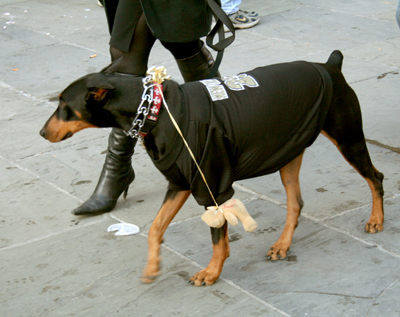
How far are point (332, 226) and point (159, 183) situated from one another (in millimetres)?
1493

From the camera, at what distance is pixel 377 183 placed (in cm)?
380

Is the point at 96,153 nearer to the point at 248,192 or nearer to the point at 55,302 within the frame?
the point at 248,192

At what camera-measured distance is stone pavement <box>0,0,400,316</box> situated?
10.3ft

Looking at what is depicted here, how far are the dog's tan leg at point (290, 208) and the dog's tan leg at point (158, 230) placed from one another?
2.34ft

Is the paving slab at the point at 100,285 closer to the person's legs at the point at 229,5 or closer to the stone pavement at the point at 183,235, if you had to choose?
the stone pavement at the point at 183,235

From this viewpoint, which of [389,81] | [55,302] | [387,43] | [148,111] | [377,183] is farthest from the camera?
[387,43]

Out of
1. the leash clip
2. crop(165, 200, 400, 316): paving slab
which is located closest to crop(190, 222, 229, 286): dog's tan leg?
crop(165, 200, 400, 316): paving slab

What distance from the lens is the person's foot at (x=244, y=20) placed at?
8344 mm

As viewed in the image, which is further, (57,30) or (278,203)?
(57,30)

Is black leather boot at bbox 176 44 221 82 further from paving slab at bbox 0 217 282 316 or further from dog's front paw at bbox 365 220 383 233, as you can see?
dog's front paw at bbox 365 220 383 233

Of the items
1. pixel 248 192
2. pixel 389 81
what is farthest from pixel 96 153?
pixel 389 81

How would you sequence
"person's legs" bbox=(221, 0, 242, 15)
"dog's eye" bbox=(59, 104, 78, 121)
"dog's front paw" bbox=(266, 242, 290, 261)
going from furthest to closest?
"person's legs" bbox=(221, 0, 242, 15)
"dog's front paw" bbox=(266, 242, 290, 261)
"dog's eye" bbox=(59, 104, 78, 121)

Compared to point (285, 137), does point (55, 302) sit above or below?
below

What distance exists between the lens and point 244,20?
329 inches
